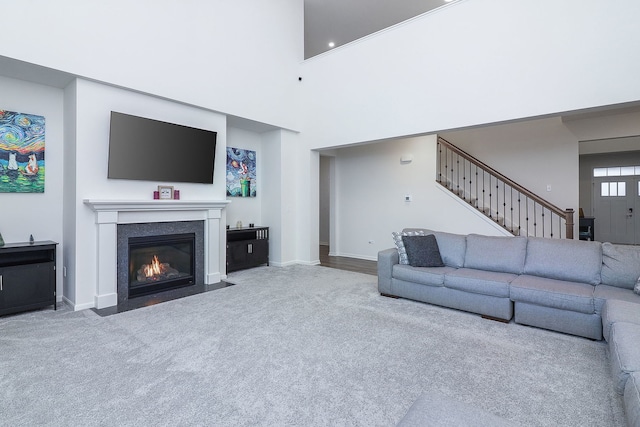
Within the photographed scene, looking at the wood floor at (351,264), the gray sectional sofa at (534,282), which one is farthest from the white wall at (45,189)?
the wood floor at (351,264)

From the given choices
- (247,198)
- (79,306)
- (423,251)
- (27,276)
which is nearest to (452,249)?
(423,251)

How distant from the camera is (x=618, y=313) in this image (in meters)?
2.40

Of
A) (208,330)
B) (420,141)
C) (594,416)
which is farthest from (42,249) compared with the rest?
(420,141)

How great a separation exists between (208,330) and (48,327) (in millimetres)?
1594

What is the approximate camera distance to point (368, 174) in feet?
23.7

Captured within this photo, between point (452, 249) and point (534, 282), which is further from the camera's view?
point (452, 249)

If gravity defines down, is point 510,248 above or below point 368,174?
below

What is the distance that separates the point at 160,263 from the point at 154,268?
0.33ft

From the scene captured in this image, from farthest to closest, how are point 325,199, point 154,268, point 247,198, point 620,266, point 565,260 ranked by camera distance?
point 325,199, point 247,198, point 154,268, point 565,260, point 620,266

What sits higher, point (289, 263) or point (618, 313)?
point (618, 313)

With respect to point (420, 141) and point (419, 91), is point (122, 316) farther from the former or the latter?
point (420, 141)

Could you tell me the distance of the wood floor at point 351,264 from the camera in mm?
5910

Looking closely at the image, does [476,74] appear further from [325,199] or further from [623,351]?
[325,199]

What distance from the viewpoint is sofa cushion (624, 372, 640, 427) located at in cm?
137
